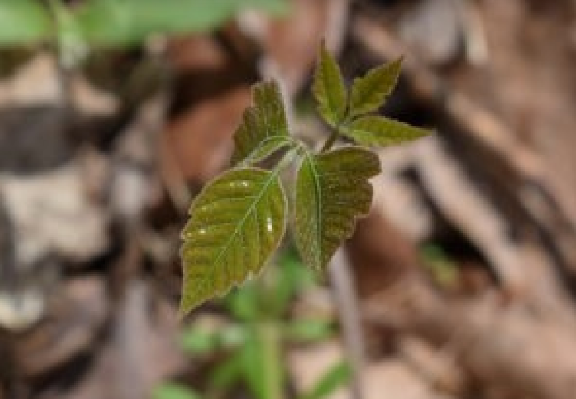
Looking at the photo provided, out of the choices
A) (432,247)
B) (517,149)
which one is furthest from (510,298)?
(517,149)

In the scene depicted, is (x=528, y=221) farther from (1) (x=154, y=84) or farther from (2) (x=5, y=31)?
(2) (x=5, y=31)

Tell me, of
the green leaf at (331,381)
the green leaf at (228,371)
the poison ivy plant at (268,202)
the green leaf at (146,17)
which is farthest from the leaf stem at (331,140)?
the green leaf at (146,17)

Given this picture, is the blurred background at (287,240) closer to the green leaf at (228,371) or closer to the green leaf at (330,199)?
the green leaf at (228,371)

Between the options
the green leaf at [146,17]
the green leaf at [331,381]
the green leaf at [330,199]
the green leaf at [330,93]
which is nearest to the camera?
the green leaf at [330,199]

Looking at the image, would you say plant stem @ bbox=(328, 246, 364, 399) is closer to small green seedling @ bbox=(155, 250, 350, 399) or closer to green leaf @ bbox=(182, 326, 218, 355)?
small green seedling @ bbox=(155, 250, 350, 399)

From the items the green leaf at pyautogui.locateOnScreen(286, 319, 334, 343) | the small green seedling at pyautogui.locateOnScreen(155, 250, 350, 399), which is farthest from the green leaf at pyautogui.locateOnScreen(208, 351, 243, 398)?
the green leaf at pyautogui.locateOnScreen(286, 319, 334, 343)

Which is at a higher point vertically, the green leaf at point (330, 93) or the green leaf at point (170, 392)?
the green leaf at point (170, 392)

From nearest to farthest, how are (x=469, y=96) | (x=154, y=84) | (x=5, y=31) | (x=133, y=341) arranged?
1. (x=5, y=31)
2. (x=133, y=341)
3. (x=154, y=84)
4. (x=469, y=96)

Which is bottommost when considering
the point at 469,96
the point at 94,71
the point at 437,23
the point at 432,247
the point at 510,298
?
the point at 510,298
